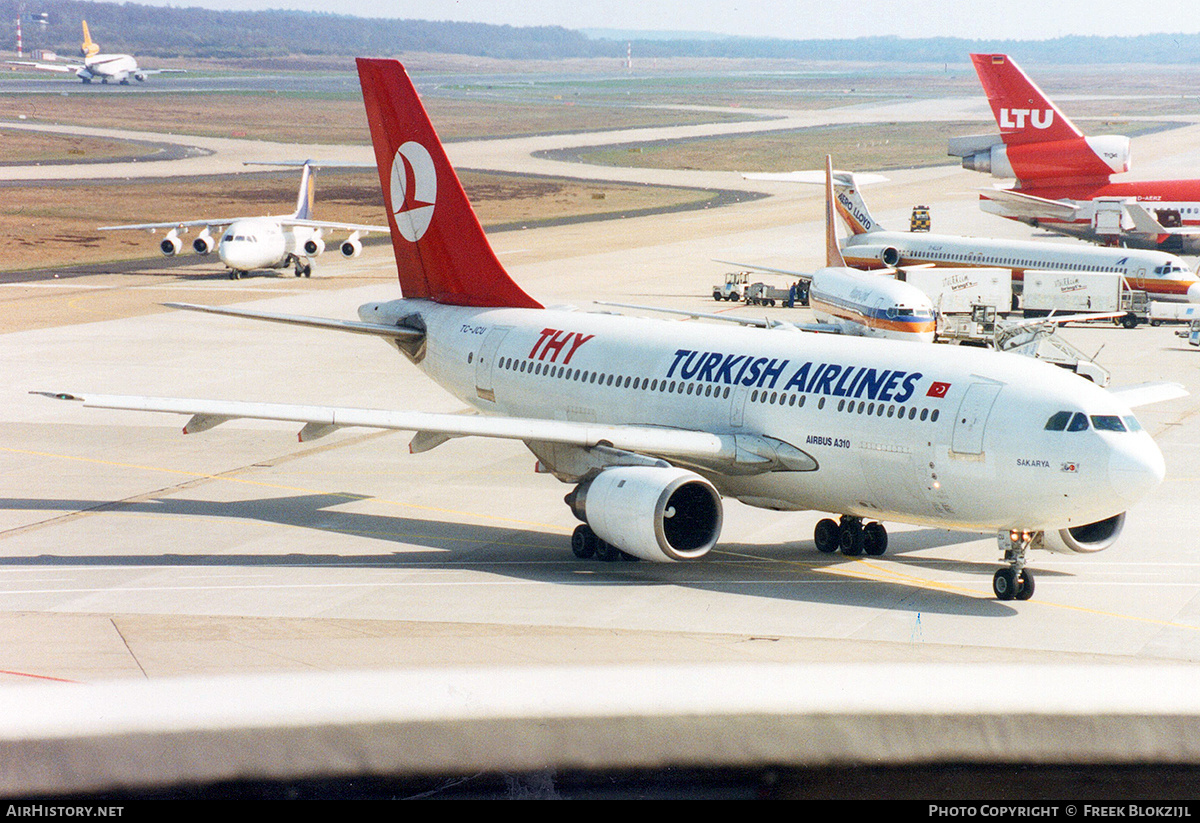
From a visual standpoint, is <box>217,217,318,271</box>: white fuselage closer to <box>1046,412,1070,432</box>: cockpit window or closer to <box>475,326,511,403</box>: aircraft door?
<box>475,326,511,403</box>: aircraft door

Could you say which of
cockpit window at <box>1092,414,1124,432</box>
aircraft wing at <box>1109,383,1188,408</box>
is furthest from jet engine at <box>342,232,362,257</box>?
cockpit window at <box>1092,414,1124,432</box>

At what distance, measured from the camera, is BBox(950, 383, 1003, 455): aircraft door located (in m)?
23.8

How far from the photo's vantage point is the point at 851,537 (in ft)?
92.2

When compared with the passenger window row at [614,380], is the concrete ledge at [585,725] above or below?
above

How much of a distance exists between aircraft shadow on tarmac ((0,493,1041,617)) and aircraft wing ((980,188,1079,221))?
57783 mm

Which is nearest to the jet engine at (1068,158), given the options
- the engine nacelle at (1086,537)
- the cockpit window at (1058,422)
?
the engine nacelle at (1086,537)

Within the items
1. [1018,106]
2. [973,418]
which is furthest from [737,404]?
[1018,106]

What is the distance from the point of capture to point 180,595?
80.7 ft

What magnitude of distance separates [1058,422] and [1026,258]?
46066mm

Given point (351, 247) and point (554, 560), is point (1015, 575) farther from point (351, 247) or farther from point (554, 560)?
point (351, 247)

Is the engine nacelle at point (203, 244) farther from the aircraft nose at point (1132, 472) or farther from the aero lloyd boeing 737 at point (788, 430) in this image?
the aircraft nose at point (1132, 472)

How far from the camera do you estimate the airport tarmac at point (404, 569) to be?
21.2 metres

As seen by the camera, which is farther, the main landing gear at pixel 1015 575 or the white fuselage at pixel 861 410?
the main landing gear at pixel 1015 575

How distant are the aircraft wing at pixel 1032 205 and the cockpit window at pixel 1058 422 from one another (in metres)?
62.8
